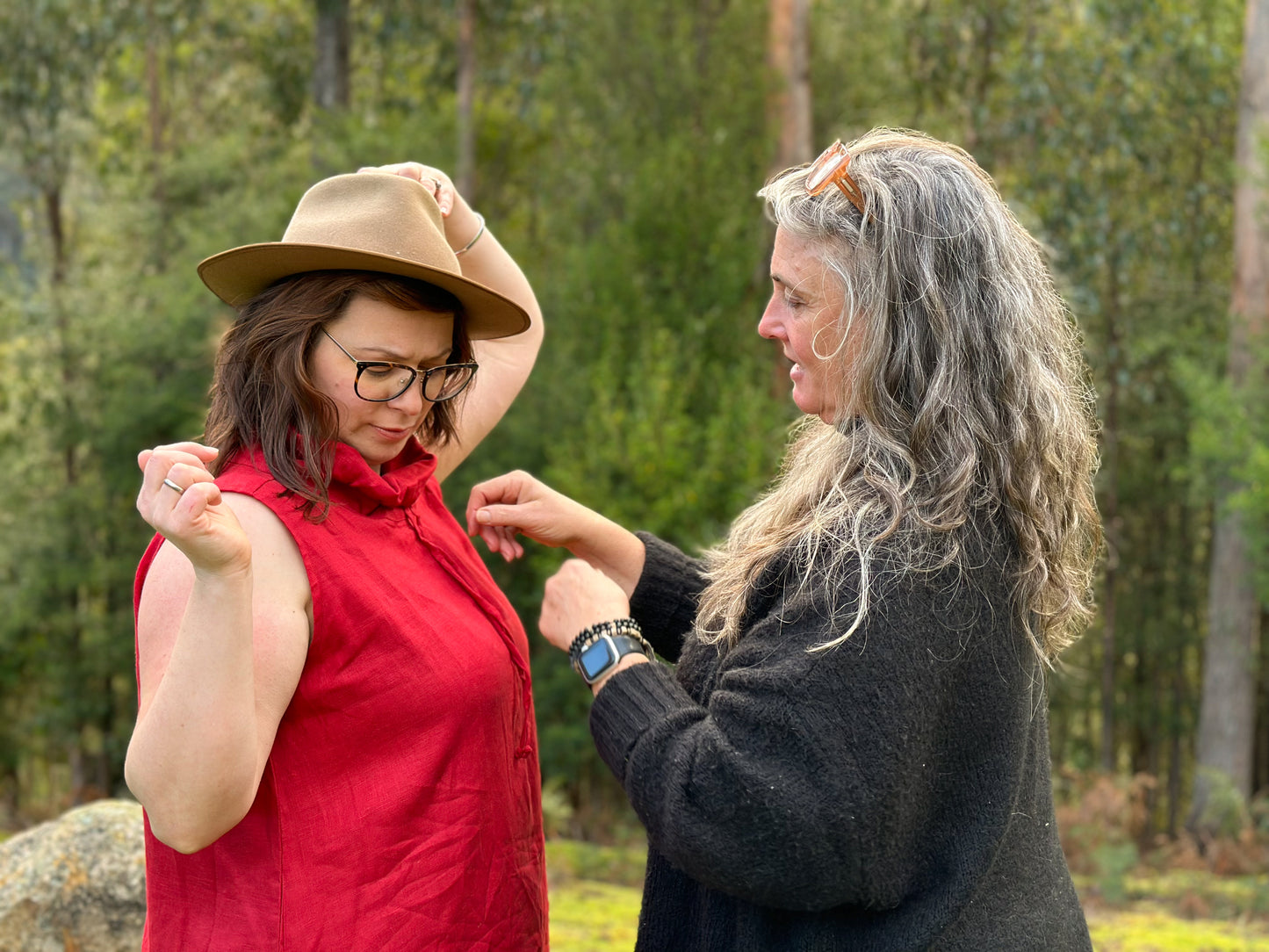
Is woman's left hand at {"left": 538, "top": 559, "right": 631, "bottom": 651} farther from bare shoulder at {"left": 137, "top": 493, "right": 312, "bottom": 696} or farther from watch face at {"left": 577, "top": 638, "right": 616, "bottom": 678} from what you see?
bare shoulder at {"left": 137, "top": 493, "right": 312, "bottom": 696}

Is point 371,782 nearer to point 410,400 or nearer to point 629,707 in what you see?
point 629,707

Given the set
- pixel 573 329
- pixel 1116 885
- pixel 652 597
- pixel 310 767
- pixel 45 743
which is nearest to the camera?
pixel 310 767

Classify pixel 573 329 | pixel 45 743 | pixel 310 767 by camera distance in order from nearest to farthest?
1. pixel 310 767
2. pixel 573 329
3. pixel 45 743

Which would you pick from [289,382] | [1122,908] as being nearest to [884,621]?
[289,382]

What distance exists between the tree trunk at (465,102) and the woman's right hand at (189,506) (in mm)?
9017

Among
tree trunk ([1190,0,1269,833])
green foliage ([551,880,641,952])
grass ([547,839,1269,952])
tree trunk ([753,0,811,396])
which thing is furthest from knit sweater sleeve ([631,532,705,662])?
tree trunk ([1190,0,1269,833])

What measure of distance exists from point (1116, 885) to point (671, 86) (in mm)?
6788

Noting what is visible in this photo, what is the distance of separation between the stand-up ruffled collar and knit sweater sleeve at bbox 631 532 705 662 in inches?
19.6

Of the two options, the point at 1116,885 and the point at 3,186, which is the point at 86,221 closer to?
the point at 3,186

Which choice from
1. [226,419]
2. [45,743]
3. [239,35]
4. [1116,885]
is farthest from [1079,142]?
[45,743]

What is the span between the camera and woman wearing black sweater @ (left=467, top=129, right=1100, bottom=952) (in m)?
1.49

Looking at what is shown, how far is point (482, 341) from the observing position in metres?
2.47

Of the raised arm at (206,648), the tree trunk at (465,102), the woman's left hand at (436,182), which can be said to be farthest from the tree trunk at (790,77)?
the raised arm at (206,648)

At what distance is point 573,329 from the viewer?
32.8 ft
